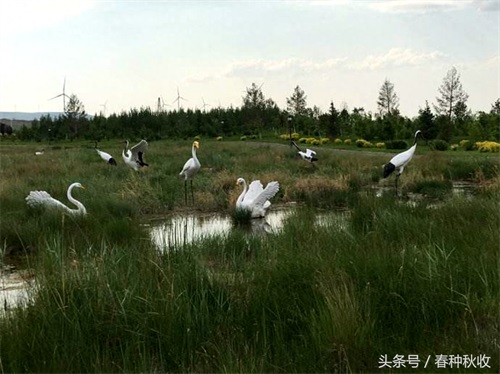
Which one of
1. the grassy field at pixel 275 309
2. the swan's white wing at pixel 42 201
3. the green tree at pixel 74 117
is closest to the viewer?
the grassy field at pixel 275 309

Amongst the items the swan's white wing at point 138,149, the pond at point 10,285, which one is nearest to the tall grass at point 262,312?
the pond at point 10,285

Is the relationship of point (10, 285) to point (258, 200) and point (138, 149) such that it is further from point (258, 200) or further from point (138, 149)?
point (138, 149)

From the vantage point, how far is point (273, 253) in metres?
5.21

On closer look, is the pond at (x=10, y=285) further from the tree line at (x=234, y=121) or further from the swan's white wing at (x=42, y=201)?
the tree line at (x=234, y=121)

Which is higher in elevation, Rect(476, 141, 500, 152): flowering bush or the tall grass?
Rect(476, 141, 500, 152): flowering bush

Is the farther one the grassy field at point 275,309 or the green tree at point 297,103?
the green tree at point 297,103

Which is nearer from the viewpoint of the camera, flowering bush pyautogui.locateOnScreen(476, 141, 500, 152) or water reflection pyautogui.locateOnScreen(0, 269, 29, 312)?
water reflection pyautogui.locateOnScreen(0, 269, 29, 312)

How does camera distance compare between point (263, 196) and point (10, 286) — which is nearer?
point (10, 286)

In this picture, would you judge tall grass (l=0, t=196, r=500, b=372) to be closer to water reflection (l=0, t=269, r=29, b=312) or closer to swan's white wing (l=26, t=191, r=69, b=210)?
water reflection (l=0, t=269, r=29, b=312)

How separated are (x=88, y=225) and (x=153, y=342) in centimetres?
463

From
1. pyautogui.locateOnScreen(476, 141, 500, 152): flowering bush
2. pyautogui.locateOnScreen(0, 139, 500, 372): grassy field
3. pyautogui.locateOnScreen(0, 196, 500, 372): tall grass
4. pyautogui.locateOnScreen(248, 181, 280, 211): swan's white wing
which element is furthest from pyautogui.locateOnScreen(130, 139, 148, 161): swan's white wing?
pyautogui.locateOnScreen(476, 141, 500, 152): flowering bush

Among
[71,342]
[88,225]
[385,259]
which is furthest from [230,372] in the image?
[88,225]

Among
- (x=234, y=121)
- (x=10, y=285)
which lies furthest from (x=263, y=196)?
(x=234, y=121)

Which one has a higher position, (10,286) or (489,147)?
(489,147)
